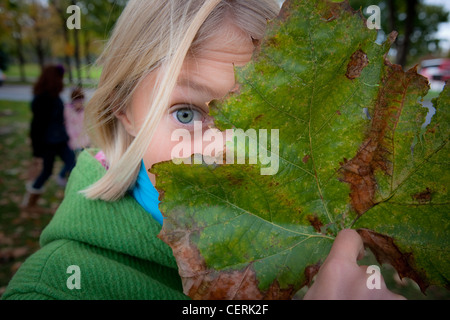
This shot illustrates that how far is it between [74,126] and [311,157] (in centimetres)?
577

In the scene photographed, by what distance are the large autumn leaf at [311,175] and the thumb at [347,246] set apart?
29 millimetres

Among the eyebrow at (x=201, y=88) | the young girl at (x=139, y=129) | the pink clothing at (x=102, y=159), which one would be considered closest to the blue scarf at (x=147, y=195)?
the young girl at (x=139, y=129)

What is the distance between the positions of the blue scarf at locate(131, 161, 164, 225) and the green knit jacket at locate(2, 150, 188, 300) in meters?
0.02

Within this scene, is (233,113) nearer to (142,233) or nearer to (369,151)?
(369,151)

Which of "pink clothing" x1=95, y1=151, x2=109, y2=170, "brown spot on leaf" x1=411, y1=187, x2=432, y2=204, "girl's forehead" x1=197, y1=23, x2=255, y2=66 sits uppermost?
"girl's forehead" x1=197, y1=23, x2=255, y2=66

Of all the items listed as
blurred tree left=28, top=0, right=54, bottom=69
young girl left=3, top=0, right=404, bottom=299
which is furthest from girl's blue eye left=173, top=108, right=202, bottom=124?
blurred tree left=28, top=0, right=54, bottom=69

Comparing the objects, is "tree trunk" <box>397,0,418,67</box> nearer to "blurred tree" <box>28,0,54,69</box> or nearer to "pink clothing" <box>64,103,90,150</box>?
"pink clothing" <box>64,103,90,150</box>

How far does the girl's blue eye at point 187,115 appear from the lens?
3.29ft

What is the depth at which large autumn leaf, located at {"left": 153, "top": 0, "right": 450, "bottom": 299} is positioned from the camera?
0.53m

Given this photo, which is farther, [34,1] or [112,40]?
[34,1]
